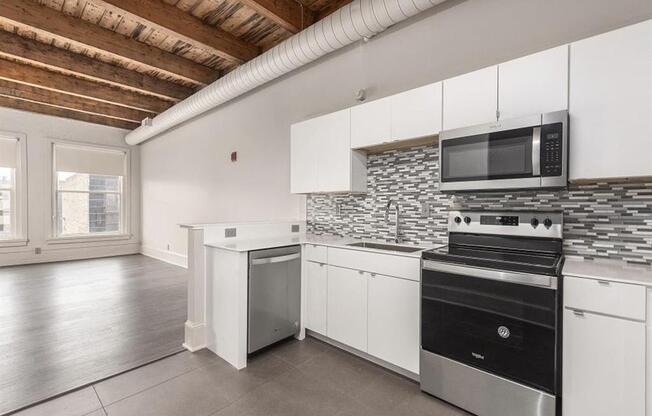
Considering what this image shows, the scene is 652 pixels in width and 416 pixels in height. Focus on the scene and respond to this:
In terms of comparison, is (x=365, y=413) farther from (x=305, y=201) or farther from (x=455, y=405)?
(x=305, y=201)

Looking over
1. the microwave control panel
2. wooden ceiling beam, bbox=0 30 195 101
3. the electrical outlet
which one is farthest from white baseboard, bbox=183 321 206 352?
wooden ceiling beam, bbox=0 30 195 101

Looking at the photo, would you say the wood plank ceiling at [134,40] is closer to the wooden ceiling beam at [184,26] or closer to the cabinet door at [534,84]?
the wooden ceiling beam at [184,26]

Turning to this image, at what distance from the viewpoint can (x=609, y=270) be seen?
164 centimetres

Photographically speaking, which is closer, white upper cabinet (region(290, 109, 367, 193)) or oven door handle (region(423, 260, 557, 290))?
oven door handle (region(423, 260, 557, 290))

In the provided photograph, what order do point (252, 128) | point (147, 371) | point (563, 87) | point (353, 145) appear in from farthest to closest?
point (252, 128) → point (353, 145) → point (147, 371) → point (563, 87)

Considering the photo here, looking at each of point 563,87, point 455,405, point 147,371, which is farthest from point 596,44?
point 147,371

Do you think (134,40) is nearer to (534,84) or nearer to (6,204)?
(534,84)

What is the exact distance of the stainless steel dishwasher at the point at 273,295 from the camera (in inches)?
99.7

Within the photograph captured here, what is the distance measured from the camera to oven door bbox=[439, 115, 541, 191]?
6.03 feet

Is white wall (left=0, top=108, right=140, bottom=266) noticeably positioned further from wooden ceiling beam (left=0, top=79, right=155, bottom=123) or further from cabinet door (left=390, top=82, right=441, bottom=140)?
cabinet door (left=390, top=82, right=441, bottom=140)

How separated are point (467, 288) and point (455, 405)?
0.77 metres

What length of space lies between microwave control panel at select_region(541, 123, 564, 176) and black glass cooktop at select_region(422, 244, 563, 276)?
0.52 meters

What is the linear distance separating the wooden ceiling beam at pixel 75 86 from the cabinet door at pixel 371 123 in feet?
16.4

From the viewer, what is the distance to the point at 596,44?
5.52 feet
